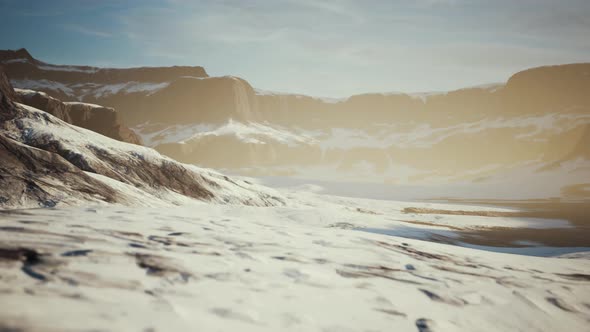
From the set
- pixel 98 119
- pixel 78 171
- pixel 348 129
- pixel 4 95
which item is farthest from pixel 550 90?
pixel 4 95

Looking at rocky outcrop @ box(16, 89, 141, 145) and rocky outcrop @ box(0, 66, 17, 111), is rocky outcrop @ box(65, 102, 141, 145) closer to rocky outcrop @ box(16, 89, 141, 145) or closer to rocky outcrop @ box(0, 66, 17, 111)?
rocky outcrop @ box(16, 89, 141, 145)

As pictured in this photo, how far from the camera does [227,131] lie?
97.8 metres

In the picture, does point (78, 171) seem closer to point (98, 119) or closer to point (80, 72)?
point (98, 119)

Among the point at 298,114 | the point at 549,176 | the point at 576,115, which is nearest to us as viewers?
the point at 549,176

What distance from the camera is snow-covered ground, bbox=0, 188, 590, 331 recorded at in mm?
2371

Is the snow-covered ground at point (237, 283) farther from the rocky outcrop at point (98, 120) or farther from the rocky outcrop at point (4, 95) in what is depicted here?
the rocky outcrop at point (98, 120)

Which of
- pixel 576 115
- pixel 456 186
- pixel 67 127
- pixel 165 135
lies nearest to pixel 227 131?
pixel 165 135

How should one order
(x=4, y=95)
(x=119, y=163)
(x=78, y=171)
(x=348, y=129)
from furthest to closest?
(x=348, y=129)
(x=119, y=163)
(x=4, y=95)
(x=78, y=171)

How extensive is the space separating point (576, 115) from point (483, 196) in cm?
7377

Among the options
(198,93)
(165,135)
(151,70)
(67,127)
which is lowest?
(67,127)

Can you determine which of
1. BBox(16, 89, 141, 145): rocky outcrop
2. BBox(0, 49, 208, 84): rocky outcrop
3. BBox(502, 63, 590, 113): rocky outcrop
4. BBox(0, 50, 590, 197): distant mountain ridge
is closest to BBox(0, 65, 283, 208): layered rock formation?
BBox(16, 89, 141, 145): rocky outcrop

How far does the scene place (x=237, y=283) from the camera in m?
3.23

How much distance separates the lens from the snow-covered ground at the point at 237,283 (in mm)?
2371

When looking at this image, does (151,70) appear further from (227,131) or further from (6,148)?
(6,148)
